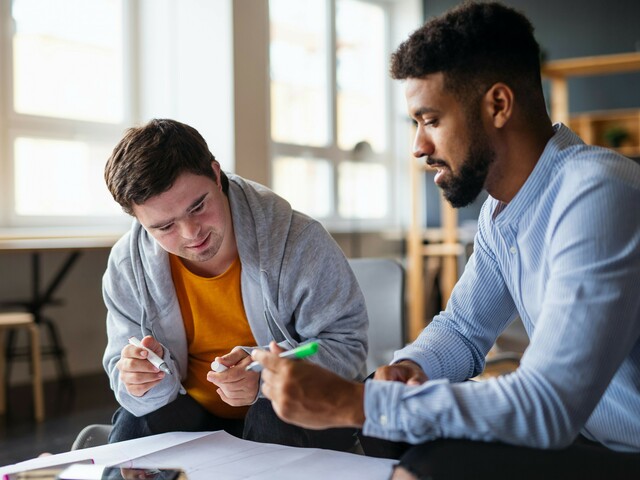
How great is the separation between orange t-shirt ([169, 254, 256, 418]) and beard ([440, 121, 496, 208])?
0.66 metres

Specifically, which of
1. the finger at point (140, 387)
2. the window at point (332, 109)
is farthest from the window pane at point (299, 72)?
the finger at point (140, 387)

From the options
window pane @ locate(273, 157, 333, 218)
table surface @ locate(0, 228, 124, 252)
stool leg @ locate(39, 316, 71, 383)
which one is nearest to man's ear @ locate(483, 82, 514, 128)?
table surface @ locate(0, 228, 124, 252)

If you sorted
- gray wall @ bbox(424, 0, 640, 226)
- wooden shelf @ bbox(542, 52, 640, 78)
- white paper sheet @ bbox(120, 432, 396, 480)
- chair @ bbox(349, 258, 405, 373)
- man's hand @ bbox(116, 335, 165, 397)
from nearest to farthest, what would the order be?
white paper sheet @ bbox(120, 432, 396, 480) < man's hand @ bbox(116, 335, 165, 397) < chair @ bbox(349, 258, 405, 373) < wooden shelf @ bbox(542, 52, 640, 78) < gray wall @ bbox(424, 0, 640, 226)

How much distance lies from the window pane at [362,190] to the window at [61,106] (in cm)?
219

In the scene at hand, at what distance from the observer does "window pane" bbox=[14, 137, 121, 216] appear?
14.1 feet

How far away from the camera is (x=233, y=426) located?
1.60m

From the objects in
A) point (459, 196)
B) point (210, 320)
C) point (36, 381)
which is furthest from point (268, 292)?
point (36, 381)

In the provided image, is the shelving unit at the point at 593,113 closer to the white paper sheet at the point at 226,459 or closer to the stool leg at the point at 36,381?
the stool leg at the point at 36,381

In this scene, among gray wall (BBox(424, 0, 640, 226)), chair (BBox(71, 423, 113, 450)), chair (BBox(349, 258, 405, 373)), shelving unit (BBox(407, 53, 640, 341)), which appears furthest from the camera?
gray wall (BBox(424, 0, 640, 226))

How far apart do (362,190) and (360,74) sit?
106 centimetres

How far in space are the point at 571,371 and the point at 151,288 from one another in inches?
39.2

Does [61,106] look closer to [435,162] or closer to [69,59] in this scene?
[69,59]

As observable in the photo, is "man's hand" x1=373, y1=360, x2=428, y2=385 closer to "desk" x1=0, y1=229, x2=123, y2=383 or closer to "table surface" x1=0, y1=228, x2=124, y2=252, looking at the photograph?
"table surface" x1=0, y1=228, x2=124, y2=252

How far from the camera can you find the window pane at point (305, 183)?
5840 millimetres
